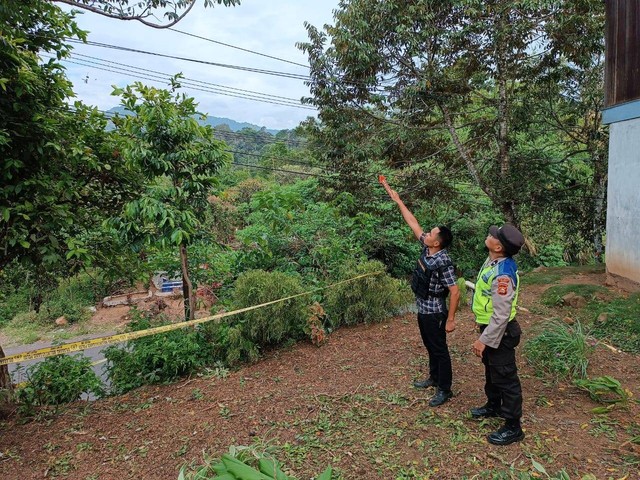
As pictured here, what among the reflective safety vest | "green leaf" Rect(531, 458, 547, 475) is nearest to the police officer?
the reflective safety vest

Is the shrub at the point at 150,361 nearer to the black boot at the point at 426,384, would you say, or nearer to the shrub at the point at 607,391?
the black boot at the point at 426,384

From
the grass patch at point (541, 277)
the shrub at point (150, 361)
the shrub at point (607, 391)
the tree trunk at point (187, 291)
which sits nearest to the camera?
the shrub at point (607, 391)

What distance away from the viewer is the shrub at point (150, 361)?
4184mm

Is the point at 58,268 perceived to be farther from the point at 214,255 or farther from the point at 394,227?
the point at 394,227

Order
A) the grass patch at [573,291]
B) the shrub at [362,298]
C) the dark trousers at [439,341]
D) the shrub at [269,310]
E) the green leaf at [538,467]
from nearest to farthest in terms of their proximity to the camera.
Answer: the green leaf at [538,467] < the dark trousers at [439,341] < the shrub at [269,310] < the shrub at [362,298] < the grass patch at [573,291]

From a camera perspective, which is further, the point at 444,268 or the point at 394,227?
the point at 394,227

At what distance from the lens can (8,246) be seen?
3.39 m

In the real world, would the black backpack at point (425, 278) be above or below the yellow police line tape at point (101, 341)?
above

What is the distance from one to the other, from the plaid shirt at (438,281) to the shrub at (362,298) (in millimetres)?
2094

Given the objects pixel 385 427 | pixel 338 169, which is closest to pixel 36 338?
pixel 338 169

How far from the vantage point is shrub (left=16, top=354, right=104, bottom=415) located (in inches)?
153

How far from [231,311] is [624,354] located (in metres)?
4.22

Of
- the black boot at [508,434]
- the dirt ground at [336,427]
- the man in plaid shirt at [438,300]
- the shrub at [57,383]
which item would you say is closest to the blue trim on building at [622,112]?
the dirt ground at [336,427]

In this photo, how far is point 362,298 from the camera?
17.9 feet
